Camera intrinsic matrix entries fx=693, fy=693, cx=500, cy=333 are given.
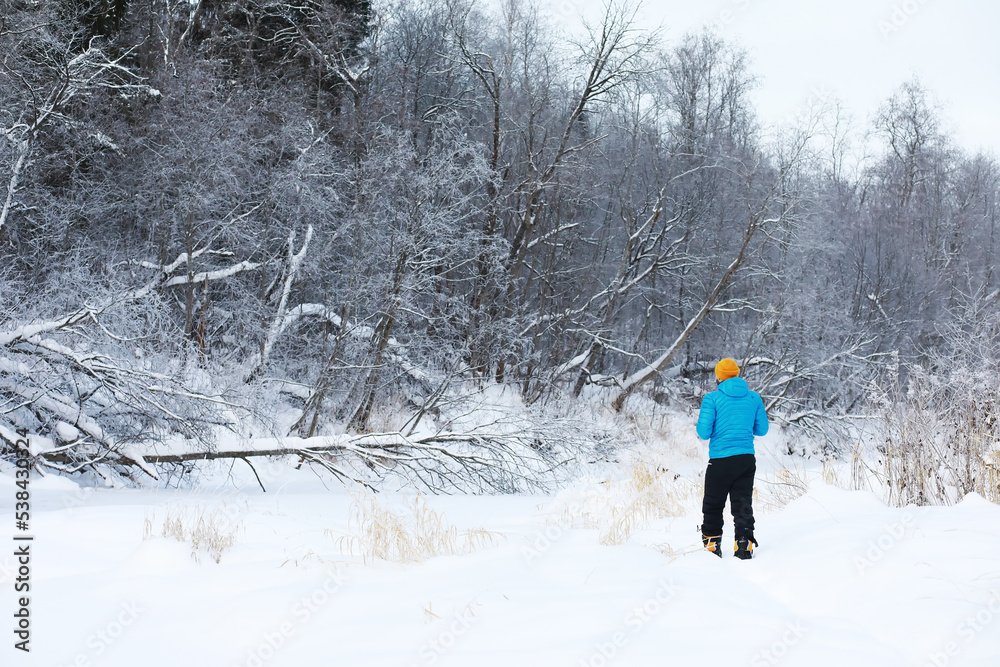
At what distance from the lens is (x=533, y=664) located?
2.78m

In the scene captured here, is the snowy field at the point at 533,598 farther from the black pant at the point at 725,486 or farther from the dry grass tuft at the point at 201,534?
the black pant at the point at 725,486

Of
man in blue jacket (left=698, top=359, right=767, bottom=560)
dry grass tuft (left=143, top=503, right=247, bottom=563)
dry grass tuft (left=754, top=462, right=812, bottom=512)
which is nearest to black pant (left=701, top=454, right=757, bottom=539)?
man in blue jacket (left=698, top=359, right=767, bottom=560)

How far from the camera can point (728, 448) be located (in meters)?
5.36

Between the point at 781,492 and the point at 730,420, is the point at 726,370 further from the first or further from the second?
the point at 781,492

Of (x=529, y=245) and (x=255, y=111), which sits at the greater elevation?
(x=255, y=111)

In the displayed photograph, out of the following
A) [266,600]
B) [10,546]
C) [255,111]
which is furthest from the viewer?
[255,111]

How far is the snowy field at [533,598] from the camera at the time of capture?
2938 mm

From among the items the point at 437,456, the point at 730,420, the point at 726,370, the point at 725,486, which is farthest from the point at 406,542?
the point at 437,456

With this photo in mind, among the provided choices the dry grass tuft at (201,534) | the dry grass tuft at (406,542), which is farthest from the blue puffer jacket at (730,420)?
the dry grass tuft at (201,534)

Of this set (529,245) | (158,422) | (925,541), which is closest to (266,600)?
(925,541)

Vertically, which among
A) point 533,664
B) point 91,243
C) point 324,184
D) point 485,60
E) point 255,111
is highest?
point 485,60

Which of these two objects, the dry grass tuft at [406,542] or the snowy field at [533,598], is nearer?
the snowy field at [533,598]

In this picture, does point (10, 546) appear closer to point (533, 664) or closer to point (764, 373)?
point (533, 664)

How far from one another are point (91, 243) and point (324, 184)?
14.8 feet
